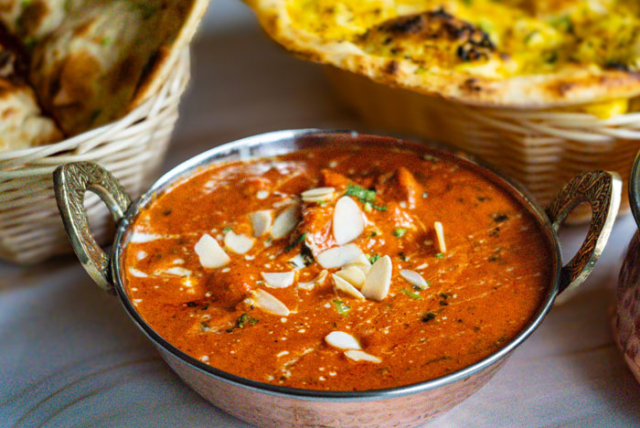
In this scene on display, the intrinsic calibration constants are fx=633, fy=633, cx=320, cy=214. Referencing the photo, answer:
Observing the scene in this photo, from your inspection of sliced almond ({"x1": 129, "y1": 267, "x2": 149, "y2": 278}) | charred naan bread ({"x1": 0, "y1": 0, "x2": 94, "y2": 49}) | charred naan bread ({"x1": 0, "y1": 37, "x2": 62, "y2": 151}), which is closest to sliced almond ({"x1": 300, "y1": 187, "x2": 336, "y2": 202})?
sliced almond ({"x1": 129, "y1": 267, "x2": 149, "y2": 278})

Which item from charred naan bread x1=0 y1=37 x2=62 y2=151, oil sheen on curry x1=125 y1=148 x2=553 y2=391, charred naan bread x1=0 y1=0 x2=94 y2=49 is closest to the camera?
oil sheen on curry x1=125 y1=148 x2=553 y2=391

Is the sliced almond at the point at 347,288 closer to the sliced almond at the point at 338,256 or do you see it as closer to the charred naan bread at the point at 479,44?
the sliced almond at the point at 338,256

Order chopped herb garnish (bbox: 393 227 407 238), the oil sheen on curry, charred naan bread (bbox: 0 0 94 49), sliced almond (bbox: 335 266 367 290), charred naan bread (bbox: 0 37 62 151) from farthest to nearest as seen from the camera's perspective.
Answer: charred naan bread (bbox: 0 0 94 49)
charred naan bread (bbox: 0 37 62 151)
chopped herb garnish (bbox: 393 227 407 238)
sliced almond (bbox: 335 266 367 290)
the oil sheen on curry

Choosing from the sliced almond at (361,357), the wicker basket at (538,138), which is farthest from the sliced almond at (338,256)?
the wicker basket at (538,138)

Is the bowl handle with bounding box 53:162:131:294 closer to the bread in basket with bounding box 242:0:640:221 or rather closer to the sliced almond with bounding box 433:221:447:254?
the bread in basket with bounding box 242:0:640:221

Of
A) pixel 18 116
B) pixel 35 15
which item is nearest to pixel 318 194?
pixel 18 116

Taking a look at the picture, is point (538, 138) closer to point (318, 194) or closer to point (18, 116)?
point (318, 194)
